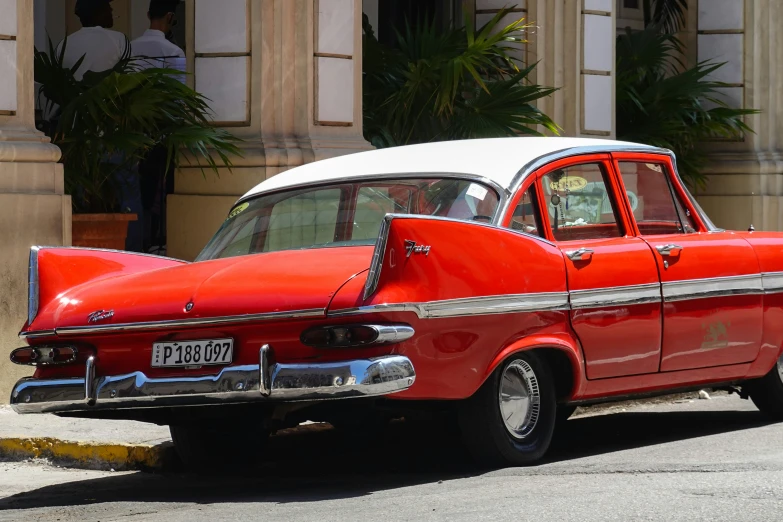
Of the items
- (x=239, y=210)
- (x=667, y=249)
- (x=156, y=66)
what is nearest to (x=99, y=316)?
(x=239, y=210)

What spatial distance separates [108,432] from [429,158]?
2343 mm

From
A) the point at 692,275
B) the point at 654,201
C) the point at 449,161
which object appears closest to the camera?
the point at 449,161

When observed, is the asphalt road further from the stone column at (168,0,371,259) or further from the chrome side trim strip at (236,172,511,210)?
the stone column at (168,0,371,259)

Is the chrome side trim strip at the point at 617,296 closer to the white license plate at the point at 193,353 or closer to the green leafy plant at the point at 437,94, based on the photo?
the white license plate at the point at 193,353

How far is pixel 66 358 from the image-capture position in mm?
7246

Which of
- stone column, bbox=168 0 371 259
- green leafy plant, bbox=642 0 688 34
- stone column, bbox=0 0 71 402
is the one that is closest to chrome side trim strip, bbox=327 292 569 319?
→ stone column, bbox=0 0 71 402

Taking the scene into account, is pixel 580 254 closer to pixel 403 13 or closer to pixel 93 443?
pixel 93 443

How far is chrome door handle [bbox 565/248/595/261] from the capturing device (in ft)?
25.2

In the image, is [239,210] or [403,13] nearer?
[239,210]

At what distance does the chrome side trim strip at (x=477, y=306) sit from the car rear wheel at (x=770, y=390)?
208 cm

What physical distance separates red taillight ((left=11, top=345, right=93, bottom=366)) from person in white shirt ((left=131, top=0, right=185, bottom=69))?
6.07m

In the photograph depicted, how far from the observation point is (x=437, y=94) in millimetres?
13727

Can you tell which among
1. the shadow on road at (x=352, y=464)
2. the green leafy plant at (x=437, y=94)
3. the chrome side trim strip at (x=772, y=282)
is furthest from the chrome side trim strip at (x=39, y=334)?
the green leafy plant at (x=437, y=94)

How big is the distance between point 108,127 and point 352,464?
462cm
